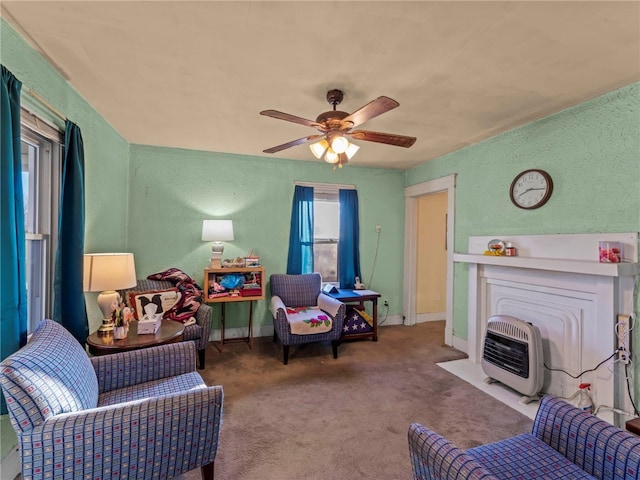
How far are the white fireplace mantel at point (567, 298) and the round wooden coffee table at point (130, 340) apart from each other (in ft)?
9.55

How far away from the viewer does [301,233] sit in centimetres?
423

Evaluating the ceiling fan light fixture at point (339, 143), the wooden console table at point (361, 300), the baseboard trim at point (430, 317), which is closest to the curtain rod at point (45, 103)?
the ceiling fan light fixture at point (339, 143)

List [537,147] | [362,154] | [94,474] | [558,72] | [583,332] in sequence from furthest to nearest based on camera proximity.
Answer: [362,154] → [537,147] → [583,332] → [558,72] → [94,474]

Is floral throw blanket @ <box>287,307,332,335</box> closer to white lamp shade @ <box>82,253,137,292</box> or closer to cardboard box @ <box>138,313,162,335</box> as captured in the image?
cardboard box @ <box>138,313,162,335</box>

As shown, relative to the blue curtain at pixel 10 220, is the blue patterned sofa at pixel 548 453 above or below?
below

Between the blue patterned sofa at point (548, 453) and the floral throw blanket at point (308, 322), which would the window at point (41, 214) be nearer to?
the floral throw blanket at point (308, 322)

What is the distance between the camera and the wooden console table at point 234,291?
353 centimetres

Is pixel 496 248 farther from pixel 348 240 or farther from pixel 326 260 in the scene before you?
pixel 326 260

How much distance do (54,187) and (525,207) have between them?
12.6ft

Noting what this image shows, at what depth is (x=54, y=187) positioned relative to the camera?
2133 millimetres

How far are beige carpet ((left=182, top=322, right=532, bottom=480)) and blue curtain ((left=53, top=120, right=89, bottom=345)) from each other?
1285mm

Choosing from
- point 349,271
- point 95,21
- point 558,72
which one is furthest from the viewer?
point 349,271

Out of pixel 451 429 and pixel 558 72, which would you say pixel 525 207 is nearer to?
pixel 558 72

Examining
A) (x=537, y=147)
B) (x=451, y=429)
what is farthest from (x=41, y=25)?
(x=537, y=147)
